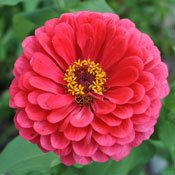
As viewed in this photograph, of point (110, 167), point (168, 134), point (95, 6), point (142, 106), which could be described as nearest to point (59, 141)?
point (142, 106)

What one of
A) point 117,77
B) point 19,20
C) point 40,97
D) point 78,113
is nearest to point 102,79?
point 117,77

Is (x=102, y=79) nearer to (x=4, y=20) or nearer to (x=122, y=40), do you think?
(x=122, y=40)

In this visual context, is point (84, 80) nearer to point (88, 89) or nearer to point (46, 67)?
point (88, 89)

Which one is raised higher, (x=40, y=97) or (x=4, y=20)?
(x=40, y=97)

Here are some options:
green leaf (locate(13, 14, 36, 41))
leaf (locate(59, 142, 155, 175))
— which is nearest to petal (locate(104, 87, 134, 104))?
leaf (locate(59, 142, 155, 175))

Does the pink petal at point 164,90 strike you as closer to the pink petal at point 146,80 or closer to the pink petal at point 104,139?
the pink petal at point 146,80

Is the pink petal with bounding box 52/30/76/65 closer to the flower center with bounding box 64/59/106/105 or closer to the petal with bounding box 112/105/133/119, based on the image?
the flower center with bounding box 64/59/106/105
